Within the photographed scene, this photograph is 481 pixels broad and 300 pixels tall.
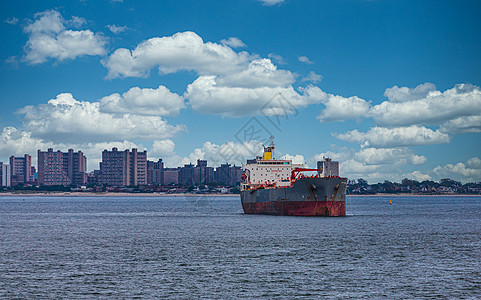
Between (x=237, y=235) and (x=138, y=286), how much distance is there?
28783 mm

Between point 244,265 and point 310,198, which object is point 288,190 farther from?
point 244,265

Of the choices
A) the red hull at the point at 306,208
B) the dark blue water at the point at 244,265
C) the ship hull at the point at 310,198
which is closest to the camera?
the dark blue water at the point at 244,265

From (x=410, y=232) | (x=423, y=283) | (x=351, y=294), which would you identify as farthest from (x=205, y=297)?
(x=410, y=232)

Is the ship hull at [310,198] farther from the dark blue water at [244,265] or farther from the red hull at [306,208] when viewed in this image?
the dark blue water at [244,265]

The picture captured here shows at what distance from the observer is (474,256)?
42.9 meters

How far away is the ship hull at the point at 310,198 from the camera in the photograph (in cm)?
7362

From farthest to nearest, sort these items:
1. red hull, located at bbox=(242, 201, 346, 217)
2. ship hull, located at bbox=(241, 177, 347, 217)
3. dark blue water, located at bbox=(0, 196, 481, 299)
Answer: red hull, located at bbox=(242, 201, 346, 217), ship hull, located at bbox=(241, 177, 347, 217), dark blue water, located at bbox=(0, 196, 481, 299)

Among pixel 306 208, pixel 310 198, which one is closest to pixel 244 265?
pixel 310 198

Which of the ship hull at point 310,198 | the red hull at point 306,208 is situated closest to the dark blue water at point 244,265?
the ship hull at point 310,198

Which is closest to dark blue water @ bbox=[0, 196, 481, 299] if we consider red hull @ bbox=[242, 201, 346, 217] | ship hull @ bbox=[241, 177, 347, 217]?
ship hull @ bbox=[241, 177, 347, 217]

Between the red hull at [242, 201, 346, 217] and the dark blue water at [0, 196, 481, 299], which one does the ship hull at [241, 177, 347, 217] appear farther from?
the dark blue water at [0, 196, 481, 299]

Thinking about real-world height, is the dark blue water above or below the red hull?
below

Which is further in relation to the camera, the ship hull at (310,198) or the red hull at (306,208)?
the red hull at (306,208)

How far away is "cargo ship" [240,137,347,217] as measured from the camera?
2928 inches
